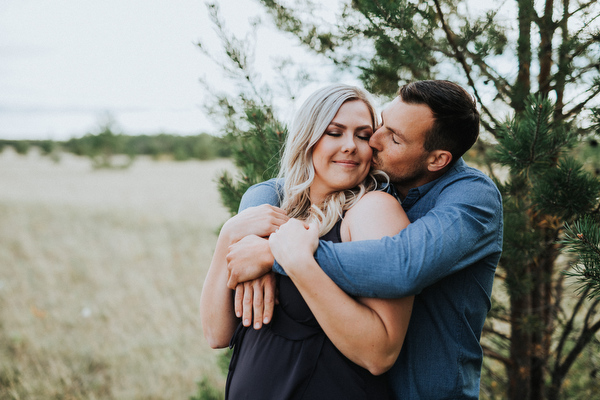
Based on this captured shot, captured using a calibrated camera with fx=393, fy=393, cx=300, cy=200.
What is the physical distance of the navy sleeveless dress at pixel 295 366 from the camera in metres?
1.27

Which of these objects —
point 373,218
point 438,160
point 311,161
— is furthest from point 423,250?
point 311,161

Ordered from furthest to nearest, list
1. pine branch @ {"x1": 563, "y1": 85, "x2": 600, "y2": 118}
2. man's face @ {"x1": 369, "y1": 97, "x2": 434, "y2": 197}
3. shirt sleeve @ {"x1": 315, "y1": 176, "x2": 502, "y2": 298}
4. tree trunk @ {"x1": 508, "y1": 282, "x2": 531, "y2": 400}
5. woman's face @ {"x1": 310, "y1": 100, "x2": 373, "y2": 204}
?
tree trunk @ {"x1": 508, "y1": 282, "x2": 531, "y2": 400}
pine branch @ {"x1": 563, "y1": 85, "x2": 600, "y2": 118}
woman's face @ {"x1": 310, "y1": 100, "x2": 373, "y2": 204}
man's face @ {"x1": 369, "y1": 97, "x2": 434, "y2": 197}
shirt sleeve @ {"x1": 315, "y1": 176, "x2": 502, "y2": 298}

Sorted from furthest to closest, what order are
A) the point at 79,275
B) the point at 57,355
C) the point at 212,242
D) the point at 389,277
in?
the point at 212,242
the point at 79,275
the point at 57,355
the point at 389,277

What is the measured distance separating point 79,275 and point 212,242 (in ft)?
10.1

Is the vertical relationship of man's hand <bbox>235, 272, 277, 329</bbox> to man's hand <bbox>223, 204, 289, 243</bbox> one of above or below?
below

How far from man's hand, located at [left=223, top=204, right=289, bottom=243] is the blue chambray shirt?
0.21m

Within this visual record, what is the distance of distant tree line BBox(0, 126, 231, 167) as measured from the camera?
27.0 metres

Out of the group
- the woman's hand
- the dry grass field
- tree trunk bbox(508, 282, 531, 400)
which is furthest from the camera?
the dry grass field

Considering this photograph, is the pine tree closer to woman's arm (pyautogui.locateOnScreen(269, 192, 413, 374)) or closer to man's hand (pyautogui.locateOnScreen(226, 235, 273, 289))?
woman's arm (pyautogui.locateOnScreen(269, 192, 413, 374))

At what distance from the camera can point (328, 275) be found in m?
1.22

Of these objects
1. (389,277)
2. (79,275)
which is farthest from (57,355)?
(389,277)

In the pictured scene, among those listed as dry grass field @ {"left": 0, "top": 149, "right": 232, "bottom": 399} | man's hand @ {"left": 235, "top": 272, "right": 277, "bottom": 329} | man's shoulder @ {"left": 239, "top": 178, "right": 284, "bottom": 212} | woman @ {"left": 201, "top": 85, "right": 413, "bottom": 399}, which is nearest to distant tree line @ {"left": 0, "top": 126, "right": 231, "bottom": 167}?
dry grass field @ {"left": 0, "top": 149, "right": 232, "bottom": 399}

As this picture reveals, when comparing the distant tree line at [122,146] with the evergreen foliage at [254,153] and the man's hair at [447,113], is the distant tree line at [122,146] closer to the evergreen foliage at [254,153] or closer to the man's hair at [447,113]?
the evergreen foliage at [254,153]

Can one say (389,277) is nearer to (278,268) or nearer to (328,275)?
(328,275)
